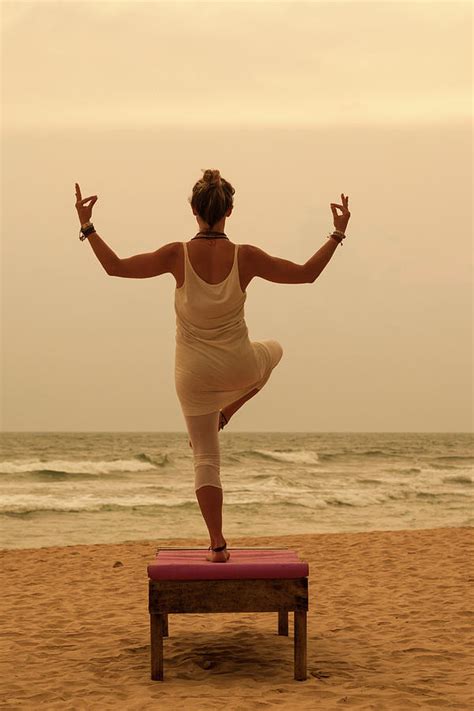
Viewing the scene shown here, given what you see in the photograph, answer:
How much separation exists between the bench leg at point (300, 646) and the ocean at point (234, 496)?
10.0 metres

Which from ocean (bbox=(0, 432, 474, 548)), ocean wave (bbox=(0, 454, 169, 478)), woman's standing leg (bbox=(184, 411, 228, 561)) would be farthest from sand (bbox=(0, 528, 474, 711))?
ocean wave (bbox=(0, 454, 169, 478))

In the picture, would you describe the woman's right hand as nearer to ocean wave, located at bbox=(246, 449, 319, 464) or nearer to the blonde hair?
the blonde hair

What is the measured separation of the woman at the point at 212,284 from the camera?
4500 millimetres

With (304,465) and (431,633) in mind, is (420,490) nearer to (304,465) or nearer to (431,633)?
(304,465)

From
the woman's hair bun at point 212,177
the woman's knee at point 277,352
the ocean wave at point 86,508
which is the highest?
the woman's hair bun at point 212,177

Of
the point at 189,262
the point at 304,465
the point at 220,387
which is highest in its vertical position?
the point at 189,262

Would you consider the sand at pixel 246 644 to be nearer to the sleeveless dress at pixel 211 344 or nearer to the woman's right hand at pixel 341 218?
the sleeveless dress at pixel 211 344

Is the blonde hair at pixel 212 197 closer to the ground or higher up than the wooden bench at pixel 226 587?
higher up

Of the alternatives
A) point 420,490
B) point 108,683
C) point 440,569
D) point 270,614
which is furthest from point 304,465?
point 108,683

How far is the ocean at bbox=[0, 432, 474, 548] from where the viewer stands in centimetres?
1659

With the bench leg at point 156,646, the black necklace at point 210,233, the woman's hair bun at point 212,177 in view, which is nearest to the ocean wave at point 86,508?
the bench leg at point 156,646

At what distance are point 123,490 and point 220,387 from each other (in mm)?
20207

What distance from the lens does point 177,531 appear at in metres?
16.1

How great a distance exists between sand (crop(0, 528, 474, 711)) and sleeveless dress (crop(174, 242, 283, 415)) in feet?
4.90
